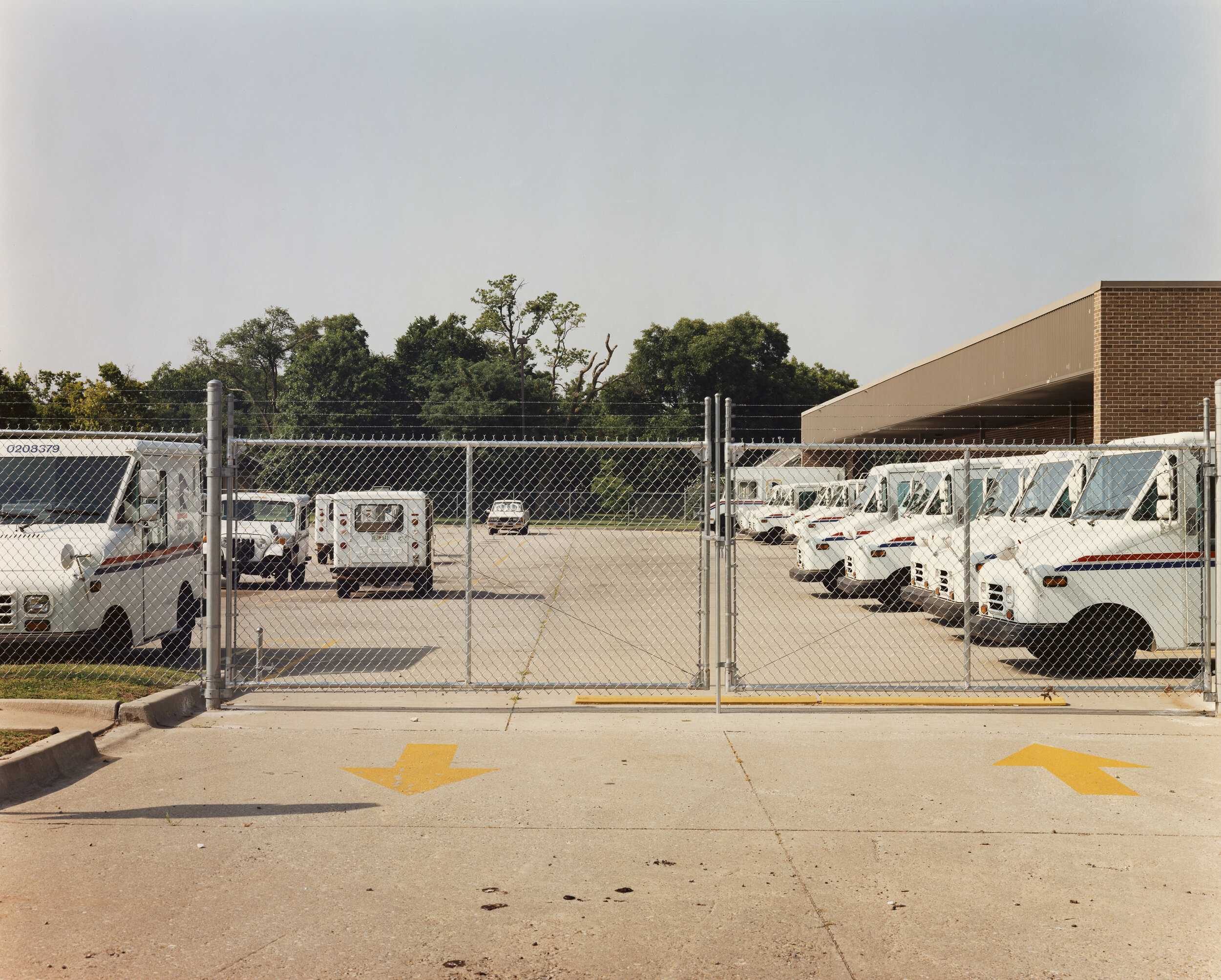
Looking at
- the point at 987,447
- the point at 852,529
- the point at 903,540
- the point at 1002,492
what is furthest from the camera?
the point at 852,529

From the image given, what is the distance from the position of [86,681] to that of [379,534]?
30.8 ft

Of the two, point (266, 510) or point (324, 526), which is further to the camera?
point (266, 510)

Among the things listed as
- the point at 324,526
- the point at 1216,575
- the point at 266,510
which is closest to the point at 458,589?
the point at 324,526

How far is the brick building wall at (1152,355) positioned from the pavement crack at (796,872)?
13819mm

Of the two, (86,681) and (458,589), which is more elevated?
(86,681)

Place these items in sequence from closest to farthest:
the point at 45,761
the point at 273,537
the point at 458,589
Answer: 1. the point at 45,761
2. the point at 273,537
3. the point at 458,589

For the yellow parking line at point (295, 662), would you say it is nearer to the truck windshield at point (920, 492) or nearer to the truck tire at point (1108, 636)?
the truck tire at point (1108, 636)

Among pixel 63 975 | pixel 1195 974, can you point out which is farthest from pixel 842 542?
pixel 63 975

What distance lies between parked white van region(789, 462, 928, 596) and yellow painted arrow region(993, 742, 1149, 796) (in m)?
9.44

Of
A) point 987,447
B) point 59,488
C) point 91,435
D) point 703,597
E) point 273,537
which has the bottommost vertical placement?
point 703,597

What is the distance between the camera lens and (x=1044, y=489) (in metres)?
11.5

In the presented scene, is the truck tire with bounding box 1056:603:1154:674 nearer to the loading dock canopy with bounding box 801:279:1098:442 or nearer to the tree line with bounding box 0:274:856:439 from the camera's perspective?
the loading dock canopy with bounding box 801:279:1098:442

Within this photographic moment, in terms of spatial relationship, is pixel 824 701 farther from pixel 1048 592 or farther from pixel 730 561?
pixel 1048 592

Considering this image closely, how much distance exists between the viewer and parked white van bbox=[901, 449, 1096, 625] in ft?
35.7
